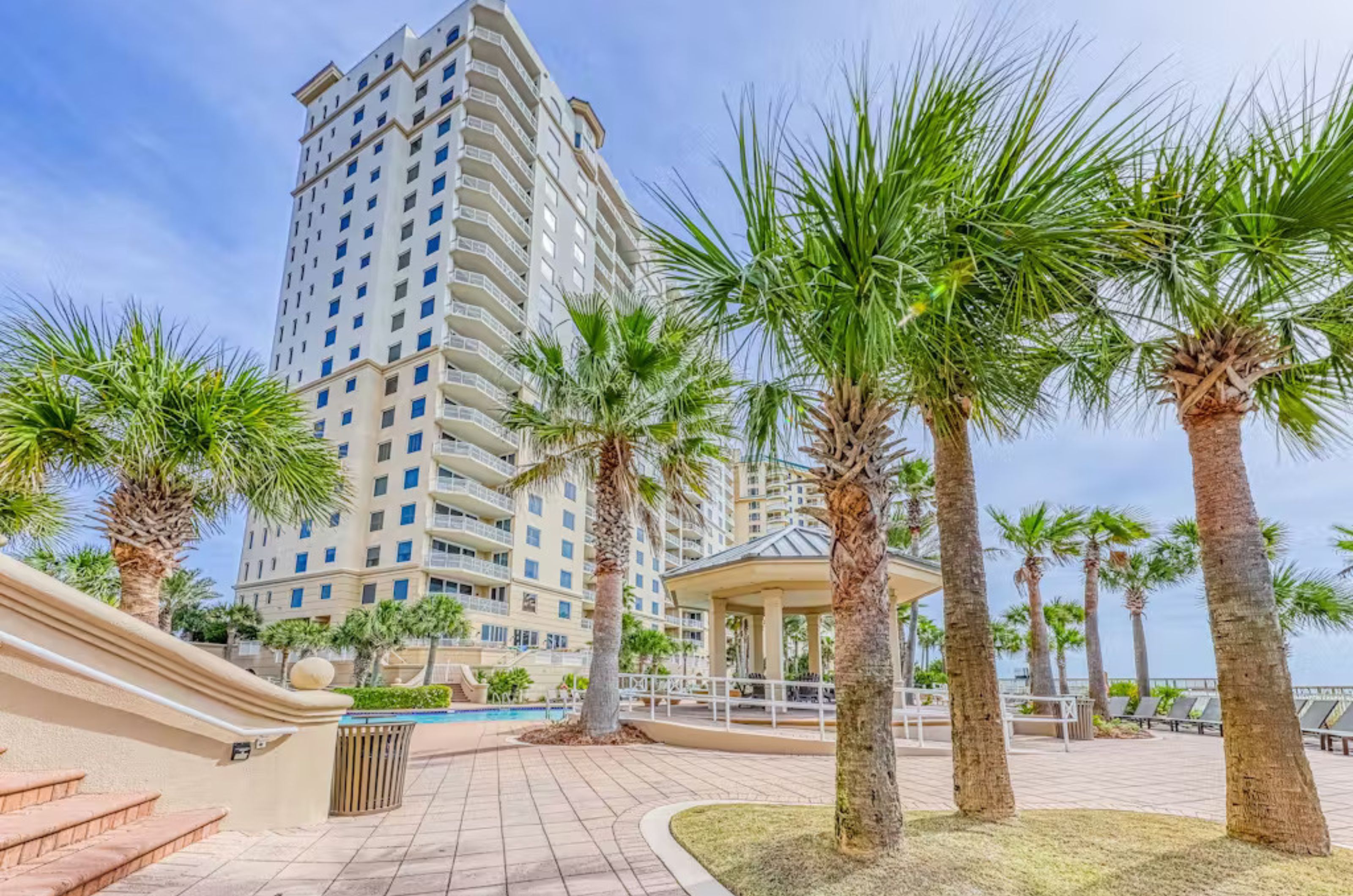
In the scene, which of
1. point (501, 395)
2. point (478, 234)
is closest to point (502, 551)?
point (501, 395)

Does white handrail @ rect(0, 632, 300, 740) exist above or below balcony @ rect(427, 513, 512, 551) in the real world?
below

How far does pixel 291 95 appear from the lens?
49438 millimetres

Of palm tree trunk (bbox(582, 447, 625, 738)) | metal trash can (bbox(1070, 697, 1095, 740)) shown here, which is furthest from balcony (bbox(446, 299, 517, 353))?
metal trash can (bbox(1070, 697, 1095, 740))

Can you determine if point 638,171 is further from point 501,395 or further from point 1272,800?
point 501,395

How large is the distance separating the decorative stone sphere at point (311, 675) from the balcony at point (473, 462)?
94.9ft

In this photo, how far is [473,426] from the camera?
38375 mm

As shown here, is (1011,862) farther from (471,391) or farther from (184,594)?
(184,594)

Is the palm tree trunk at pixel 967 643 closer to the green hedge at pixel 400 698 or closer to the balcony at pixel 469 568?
the green hedge at pixel 400 698

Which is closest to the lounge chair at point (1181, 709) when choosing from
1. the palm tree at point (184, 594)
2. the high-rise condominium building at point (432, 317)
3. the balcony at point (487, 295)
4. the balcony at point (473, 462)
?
the high-rise condominium building at point (432, 317)

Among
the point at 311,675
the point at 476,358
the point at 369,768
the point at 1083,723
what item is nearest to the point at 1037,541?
the point at 1083,723

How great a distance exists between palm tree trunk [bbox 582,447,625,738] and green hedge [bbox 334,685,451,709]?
1324 cm

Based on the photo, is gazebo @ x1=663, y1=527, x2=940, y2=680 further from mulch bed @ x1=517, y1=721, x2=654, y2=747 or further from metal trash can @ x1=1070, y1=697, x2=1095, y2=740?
metal trash can @ x1=1070, y1=697, x2=1095, y2=740

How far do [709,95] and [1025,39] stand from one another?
6.43 feet

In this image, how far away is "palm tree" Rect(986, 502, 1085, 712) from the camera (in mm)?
19281
